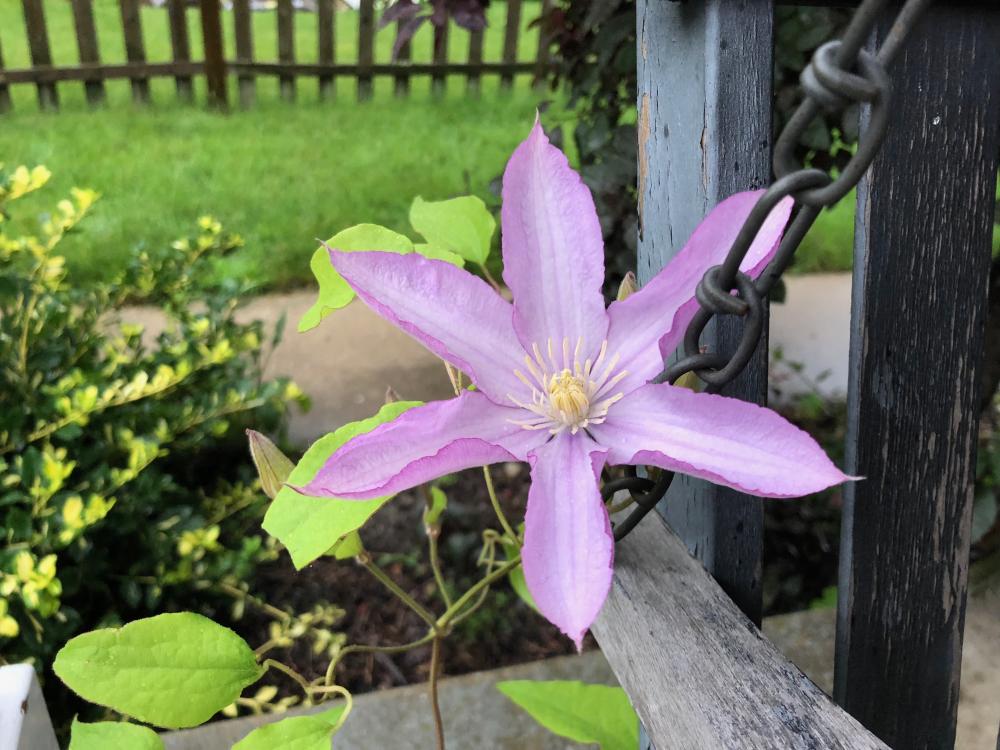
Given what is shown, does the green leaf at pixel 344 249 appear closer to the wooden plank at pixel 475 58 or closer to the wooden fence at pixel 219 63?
the wooden fence at pixel 219 63

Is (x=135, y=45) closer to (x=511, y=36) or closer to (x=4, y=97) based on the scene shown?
(x=4, y=97)

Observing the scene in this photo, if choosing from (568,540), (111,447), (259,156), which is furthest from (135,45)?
(568,540)

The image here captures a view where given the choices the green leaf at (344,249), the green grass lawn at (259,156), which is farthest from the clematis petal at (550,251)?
the green grass lawn at (259,156)

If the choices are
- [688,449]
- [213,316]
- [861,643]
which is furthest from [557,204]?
[213,316]

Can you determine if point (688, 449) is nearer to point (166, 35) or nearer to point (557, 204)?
point (557, 204)

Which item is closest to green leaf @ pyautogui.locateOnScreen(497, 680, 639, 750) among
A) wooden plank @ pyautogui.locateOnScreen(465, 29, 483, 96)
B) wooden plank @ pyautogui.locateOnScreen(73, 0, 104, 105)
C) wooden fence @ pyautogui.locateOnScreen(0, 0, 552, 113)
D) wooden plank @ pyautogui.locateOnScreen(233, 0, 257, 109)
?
wooden fence @ pyautogui.locateOnScreen(0, 0, 552, 113)

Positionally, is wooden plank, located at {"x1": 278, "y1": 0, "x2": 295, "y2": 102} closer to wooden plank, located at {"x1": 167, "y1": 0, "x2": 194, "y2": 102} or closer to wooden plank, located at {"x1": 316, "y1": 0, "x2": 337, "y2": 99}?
wooden plank, located at {"x1": 316, "y1": 0, "x2": 337, "y2": 99}
